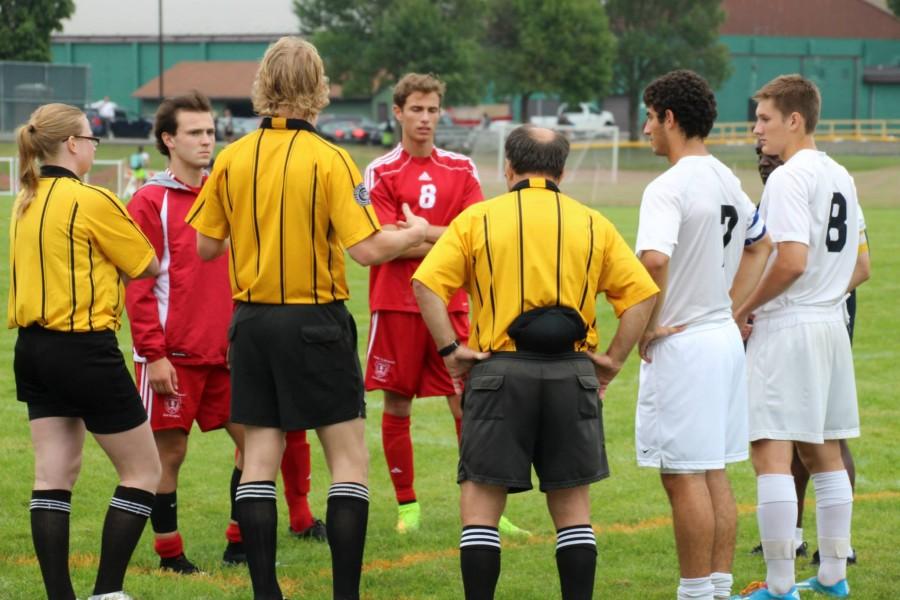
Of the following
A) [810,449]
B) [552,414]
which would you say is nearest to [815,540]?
[810,449]

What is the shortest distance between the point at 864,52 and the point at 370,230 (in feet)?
249

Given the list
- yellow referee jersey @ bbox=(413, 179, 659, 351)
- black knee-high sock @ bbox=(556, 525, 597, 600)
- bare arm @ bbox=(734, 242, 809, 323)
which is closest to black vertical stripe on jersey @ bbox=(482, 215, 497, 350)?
yellow referee jersey @ bbox=(413, 179, 659, 351)

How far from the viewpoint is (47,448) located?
5.30 m

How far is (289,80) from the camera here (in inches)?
204

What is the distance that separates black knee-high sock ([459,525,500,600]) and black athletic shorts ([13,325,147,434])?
1.46 metres

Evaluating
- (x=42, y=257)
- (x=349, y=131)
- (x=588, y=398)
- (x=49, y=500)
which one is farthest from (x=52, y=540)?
(x=349, y=131)

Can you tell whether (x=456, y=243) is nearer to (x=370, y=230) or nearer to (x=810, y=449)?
(x=370, y=230)

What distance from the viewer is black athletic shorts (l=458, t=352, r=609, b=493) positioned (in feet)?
15.8

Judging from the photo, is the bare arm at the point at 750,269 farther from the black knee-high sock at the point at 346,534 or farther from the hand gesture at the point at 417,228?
the black knee-high sock at the point at 346,534

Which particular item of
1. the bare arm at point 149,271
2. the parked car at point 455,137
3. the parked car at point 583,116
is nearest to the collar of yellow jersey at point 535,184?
the bare arm at point 149,271

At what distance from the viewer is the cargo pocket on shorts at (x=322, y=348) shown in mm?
5160

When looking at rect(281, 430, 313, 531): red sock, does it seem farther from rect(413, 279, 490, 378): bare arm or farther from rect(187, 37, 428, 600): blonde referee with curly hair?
rect(413, 279, 490, 378): bare arm

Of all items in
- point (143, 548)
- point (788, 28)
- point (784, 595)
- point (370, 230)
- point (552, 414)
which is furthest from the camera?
point (788, 28)

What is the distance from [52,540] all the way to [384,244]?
1.77 m
